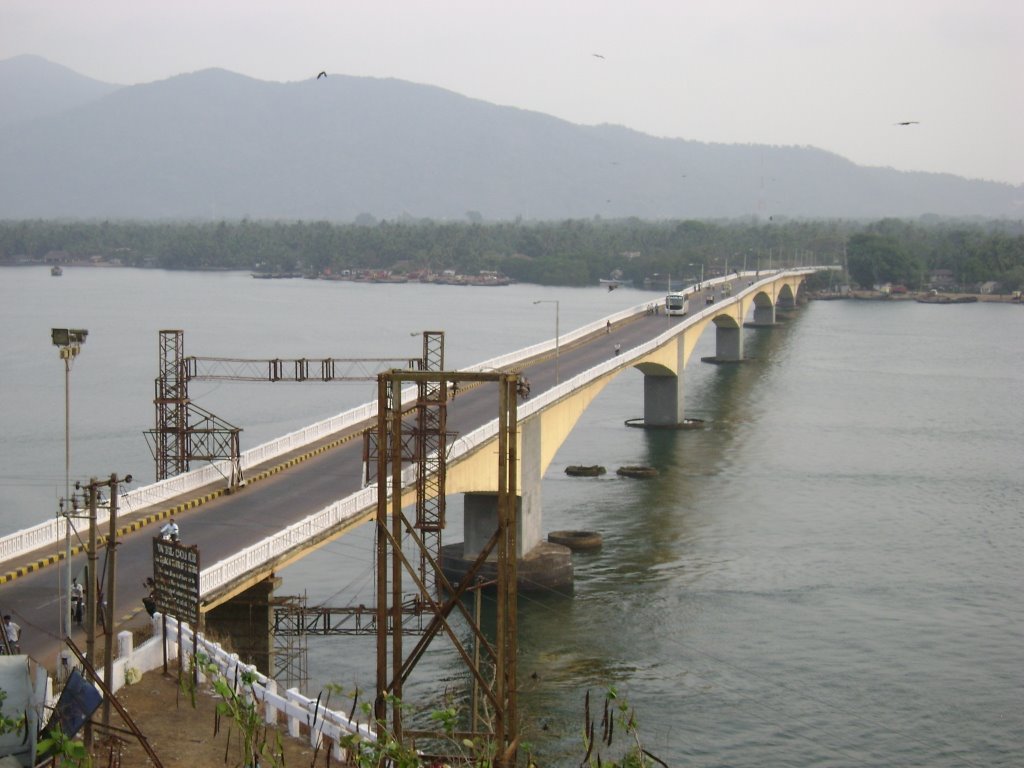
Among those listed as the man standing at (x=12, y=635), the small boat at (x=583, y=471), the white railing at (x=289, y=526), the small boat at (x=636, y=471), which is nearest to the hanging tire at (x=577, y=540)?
the white railing at (x=289, y=526)

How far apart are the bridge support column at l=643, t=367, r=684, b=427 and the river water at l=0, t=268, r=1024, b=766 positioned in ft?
6.68

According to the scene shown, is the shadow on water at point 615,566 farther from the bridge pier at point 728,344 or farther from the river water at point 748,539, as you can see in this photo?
the bridge pier at point 728,344

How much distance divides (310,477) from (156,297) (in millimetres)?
114399

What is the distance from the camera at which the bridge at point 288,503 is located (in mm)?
25938

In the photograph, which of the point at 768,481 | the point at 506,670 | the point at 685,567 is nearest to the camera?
the point at 506,670

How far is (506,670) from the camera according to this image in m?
18.5

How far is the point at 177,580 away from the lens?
73.5 ft

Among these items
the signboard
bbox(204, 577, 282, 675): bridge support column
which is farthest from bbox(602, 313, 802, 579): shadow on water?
the signboard

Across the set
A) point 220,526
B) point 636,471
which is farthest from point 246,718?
point 636,471

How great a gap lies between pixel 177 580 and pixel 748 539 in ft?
88.8

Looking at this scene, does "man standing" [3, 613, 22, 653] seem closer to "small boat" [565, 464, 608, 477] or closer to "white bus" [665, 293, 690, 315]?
"small boat" [565, 464, 608, 477]

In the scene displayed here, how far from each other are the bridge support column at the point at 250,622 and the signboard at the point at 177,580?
4507mm

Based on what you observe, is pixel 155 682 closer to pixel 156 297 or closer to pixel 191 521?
pixel 191 521

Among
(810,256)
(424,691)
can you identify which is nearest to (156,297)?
(810,256)
